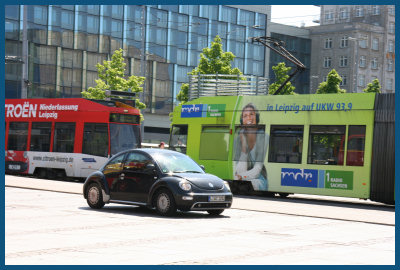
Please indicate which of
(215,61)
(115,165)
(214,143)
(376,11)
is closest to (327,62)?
(376,11)

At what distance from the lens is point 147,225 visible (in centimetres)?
1383

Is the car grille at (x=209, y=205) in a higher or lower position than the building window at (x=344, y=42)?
lower

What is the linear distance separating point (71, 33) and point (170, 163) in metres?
56.0

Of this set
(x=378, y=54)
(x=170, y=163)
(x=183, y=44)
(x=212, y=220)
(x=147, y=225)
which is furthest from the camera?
(x=378, y=54)

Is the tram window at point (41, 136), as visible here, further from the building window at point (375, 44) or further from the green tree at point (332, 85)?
the building window at point (375, 44)

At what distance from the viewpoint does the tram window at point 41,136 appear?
3192 cm

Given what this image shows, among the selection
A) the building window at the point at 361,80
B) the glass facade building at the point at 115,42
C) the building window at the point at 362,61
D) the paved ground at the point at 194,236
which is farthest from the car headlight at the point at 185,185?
the building window at the point at 362,61

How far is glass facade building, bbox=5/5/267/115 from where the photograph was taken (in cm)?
6794

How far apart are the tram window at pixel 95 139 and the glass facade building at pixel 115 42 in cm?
3406

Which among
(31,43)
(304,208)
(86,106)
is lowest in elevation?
(304,208)

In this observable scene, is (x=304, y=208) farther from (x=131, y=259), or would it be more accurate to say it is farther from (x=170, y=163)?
(x=131, y=259)

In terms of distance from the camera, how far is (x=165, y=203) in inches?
619

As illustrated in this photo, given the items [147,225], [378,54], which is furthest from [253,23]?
[147,225]

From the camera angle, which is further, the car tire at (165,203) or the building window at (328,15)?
the building window at (328,15)
